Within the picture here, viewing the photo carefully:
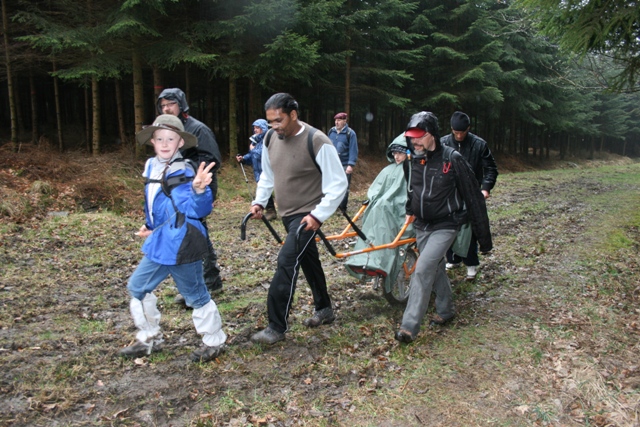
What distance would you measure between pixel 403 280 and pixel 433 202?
1.47 metres

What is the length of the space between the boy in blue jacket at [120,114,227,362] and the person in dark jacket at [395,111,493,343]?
2.05 meters

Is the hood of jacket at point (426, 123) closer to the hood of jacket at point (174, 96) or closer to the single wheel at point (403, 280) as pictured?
the single wheel at point (403, 280)

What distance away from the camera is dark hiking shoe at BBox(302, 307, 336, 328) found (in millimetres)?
5320

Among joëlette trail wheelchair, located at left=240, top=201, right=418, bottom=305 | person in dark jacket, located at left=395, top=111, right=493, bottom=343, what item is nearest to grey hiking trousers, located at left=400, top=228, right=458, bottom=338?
person in dark jacket, located at left=395, top=111, right=493, bottom=343

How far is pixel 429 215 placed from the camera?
196 inches

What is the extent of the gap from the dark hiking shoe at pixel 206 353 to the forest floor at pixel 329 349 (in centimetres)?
8

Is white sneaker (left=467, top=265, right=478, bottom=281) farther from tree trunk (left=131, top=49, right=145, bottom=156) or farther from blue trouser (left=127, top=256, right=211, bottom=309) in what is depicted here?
tree trunk (left=131, top=49, right=145, bottom=156)

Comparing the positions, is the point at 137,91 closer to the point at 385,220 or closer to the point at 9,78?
the point at 9,78

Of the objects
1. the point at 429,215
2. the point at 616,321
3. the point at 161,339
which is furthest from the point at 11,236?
the point at 616,321

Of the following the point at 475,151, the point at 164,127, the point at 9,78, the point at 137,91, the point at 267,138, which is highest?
the point at 9,78

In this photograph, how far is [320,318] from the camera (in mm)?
5375

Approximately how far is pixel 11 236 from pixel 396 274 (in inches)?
293

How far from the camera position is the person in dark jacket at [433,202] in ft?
16.0

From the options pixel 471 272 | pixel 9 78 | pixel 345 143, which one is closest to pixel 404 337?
pixel 471 272
